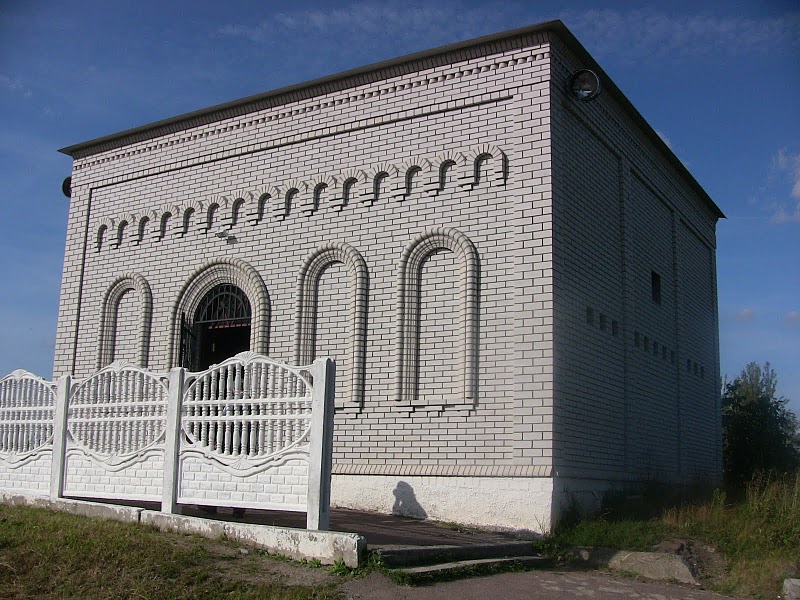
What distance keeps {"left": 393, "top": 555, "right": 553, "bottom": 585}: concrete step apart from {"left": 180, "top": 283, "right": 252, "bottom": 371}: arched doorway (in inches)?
276

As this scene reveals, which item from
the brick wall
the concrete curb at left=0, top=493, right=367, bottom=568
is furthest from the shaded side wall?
the concrete curb at left=0, top=493, right=367, bottom=568

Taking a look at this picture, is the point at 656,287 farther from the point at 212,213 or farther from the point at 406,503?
the point at 212,213

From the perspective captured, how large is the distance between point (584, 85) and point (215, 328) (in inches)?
297

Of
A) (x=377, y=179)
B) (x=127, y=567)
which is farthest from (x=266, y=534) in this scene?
(x=377, y=179)

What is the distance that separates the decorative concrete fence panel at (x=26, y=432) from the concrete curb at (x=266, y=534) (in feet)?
4.60

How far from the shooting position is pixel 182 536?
873 centimetres

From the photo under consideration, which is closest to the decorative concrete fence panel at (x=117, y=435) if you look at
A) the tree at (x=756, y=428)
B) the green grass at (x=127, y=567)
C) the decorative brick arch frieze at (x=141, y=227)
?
the green grass at (x=127, y=567)

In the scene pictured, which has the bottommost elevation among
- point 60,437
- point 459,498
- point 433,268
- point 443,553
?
point 443,553

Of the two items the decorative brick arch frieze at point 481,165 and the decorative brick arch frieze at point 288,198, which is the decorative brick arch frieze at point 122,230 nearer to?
the decorative brick arch frieze at point 288,198

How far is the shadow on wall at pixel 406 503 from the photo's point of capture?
12.1m

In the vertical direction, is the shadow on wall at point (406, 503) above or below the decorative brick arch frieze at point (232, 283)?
below

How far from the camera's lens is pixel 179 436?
9.48 meters

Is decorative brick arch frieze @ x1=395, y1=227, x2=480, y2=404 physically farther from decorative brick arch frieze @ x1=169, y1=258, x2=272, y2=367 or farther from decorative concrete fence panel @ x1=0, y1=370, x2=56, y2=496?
decorative concrete fence panel @ x1=0, y1=370, x2=56, y2=496

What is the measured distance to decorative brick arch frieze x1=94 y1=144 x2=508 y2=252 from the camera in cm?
1292
